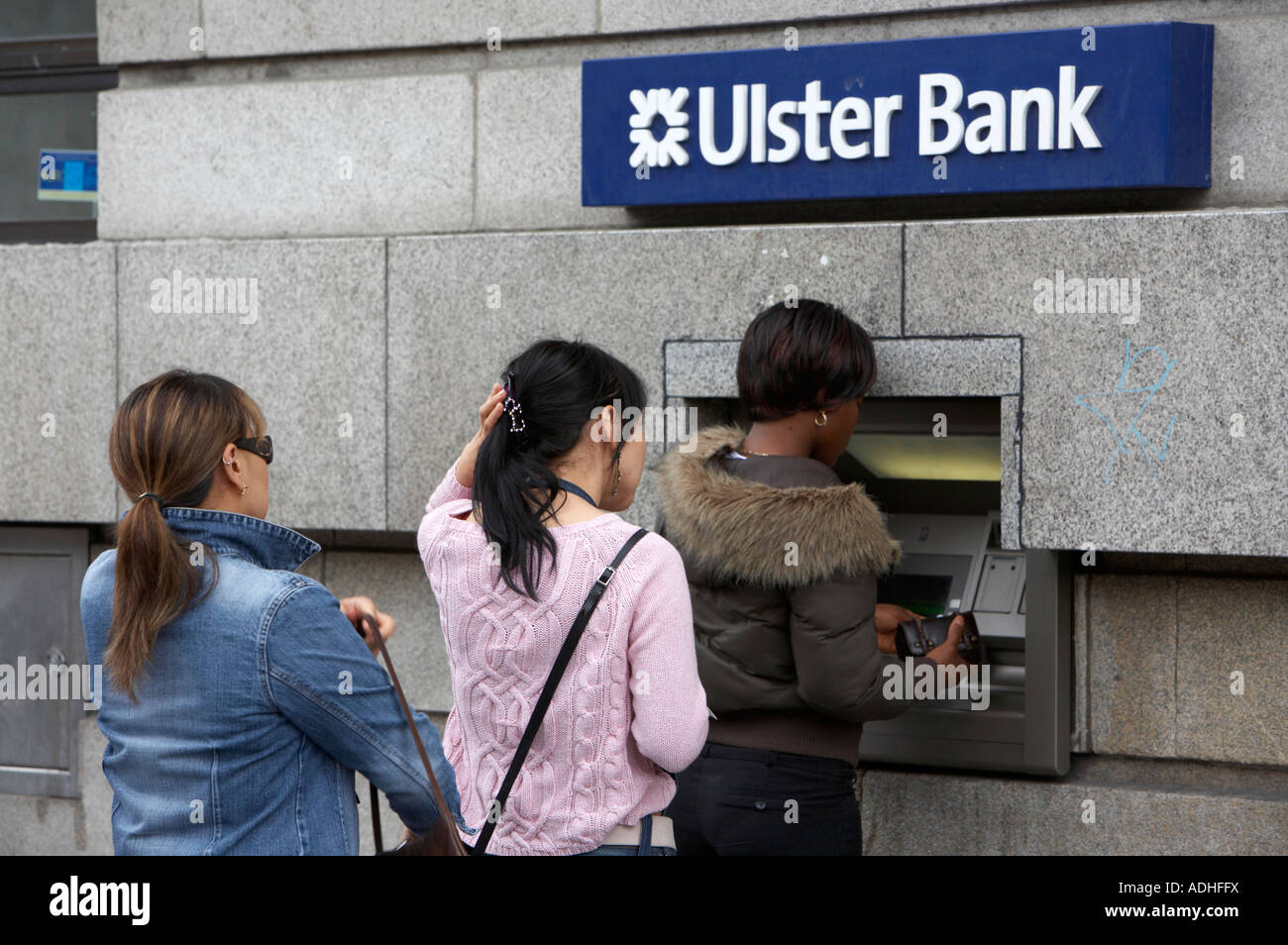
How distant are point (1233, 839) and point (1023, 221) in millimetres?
1827

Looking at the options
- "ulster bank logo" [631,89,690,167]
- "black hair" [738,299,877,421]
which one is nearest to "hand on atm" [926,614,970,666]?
"black hair" [738,299,877,421]

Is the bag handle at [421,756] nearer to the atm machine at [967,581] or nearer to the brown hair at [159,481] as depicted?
the brown hair at [159,481]

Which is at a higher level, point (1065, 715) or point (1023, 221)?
point (1023, 221)

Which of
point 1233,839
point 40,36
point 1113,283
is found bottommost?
point 1233,839

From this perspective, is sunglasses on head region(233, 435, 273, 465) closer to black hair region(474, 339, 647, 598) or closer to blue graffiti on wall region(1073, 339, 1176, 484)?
black hair region(474, 339, 647, 598)

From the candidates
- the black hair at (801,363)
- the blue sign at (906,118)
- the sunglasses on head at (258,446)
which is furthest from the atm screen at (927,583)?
the sunglasses on head at (258,446)

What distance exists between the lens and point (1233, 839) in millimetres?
3979

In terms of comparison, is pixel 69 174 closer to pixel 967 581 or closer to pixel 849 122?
pixel 849 122

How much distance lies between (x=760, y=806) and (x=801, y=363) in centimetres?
99

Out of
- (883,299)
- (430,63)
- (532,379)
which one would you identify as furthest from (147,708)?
(430,63)

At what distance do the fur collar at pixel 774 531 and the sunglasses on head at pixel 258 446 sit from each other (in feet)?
3.43

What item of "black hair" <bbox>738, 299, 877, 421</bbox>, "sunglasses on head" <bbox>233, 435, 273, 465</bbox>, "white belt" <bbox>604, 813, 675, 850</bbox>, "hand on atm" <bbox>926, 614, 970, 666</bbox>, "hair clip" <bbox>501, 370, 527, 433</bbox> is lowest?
"white belt" <bbox>604, 813, 675, 850</bbox>

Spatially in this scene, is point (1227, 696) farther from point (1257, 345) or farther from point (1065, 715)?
point (1257, 345)

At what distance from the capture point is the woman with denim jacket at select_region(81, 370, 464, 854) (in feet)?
7.38
